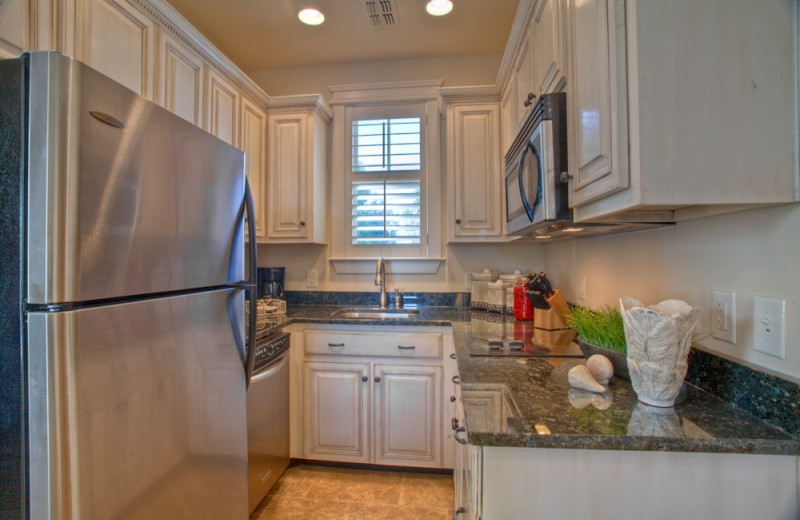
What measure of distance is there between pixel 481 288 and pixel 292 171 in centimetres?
151

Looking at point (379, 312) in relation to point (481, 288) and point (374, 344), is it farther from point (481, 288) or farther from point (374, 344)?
point (481, 288)

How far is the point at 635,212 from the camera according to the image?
3.00 ft

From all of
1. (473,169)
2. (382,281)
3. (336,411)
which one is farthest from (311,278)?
(473,169)

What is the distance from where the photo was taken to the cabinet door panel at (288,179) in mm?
2324

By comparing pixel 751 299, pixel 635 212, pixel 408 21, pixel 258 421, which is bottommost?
pixel 258 421

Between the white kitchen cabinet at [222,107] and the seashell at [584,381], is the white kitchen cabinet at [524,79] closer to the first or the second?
the seashell at [584,381]

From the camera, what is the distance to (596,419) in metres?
0.75

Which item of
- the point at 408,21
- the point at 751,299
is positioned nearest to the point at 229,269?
the point at 751,299

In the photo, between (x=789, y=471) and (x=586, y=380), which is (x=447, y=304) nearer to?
(x=586, y=380)

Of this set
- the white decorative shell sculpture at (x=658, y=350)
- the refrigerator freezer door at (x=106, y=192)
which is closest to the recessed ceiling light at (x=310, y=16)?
the refrigerator freezer door at (x=106, y=192)

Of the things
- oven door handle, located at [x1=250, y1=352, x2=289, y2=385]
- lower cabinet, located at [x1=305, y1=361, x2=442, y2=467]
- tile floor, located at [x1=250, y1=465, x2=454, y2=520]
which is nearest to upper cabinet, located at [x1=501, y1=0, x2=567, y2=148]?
lower cabinet, located at [x1=305, y1=361, x2=442, y2=467]

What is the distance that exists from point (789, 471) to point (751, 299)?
1.10ft

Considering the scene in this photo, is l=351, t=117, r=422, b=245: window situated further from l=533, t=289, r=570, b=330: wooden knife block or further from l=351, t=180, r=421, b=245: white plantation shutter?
l=533, t=289, r=570, b=330: wooden knife block

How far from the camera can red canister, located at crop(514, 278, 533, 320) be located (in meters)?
1.93
